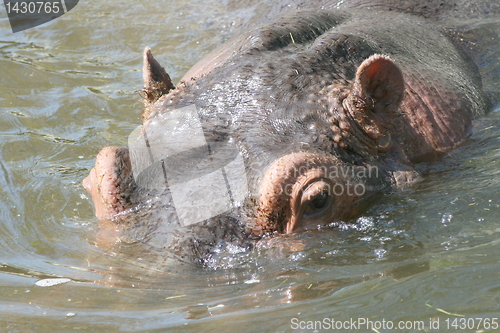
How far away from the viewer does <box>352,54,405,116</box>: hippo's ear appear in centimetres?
412

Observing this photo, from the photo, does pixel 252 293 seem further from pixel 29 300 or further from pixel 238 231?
pixel 29 300

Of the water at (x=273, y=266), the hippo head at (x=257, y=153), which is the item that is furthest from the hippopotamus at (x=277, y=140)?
the water at (x=273, y=266)

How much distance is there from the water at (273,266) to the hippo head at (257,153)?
16 cm

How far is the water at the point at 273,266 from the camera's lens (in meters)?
2.98

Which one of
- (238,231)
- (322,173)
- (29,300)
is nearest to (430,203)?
(322,173)

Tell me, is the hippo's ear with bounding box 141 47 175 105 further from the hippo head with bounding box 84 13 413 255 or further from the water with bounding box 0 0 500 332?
the water with bounding box 0 0 500 332

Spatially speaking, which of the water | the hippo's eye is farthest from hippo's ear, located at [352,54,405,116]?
the hippo's eye

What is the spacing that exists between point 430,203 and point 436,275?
1.11 metres

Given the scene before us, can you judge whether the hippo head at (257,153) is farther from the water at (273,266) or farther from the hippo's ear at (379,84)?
the water at (273,266)

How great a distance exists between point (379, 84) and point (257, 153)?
1.02 m

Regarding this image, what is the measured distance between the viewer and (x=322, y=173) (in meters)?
3.72

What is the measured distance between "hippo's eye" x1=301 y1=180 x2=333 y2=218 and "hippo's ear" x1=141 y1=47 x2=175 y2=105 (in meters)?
1.98

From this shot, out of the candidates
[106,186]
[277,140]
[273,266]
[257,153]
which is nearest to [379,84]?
[277,140]

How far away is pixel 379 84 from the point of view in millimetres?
4266
